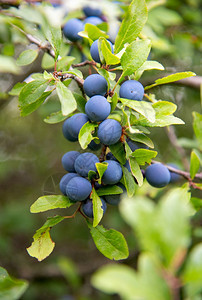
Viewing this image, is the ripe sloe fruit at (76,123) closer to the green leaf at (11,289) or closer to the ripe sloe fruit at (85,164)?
the ripe sloe fruit at (85,164)

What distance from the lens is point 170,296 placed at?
1.60 feet

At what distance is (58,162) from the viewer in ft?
10.9

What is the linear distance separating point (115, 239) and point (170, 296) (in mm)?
498

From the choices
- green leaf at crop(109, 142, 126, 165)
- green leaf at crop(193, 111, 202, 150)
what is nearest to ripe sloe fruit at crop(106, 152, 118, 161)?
green leaf at crop(109, 142, 126, 165)

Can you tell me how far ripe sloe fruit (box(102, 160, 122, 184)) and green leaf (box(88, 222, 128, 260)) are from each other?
6.1 inches

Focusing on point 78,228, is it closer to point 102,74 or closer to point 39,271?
point 39,271

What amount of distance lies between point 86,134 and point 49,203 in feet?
0.77

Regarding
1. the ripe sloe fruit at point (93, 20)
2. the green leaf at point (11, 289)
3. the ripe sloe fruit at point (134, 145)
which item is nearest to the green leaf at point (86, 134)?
the ripe sloe fruit at point (134, 145)

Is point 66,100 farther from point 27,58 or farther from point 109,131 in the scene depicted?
point 27,58

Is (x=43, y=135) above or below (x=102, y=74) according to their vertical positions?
below

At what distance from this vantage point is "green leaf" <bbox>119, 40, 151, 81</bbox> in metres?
0.91

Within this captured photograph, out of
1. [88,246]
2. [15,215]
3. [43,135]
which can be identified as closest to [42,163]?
[43,135]

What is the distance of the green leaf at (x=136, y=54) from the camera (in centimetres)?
91

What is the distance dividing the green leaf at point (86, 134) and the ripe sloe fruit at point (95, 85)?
0.09m
